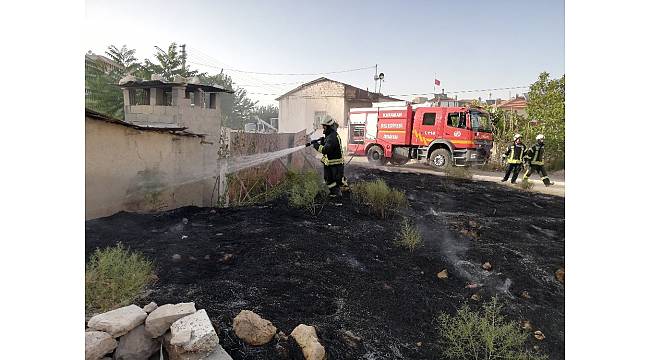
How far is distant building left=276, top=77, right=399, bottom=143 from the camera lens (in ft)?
11.3

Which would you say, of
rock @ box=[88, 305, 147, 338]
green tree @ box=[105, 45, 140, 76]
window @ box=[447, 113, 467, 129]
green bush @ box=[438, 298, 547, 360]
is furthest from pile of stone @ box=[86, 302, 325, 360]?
window @ box=[447, 113, 467, 129]

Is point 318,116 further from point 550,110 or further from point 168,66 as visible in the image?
point 550,110

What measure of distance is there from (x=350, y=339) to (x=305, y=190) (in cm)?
243

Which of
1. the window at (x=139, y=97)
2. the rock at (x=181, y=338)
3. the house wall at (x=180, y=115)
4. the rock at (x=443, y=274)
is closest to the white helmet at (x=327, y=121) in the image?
the house wall at (x=180, y=115)

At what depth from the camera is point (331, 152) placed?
445 cm

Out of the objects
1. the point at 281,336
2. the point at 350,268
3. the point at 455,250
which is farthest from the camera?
the point at 455,250

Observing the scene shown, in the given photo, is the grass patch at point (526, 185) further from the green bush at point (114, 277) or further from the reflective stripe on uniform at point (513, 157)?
the green bush at point (114, 277)

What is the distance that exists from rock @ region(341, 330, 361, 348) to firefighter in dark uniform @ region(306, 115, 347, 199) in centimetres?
270

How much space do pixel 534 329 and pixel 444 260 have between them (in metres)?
0.77

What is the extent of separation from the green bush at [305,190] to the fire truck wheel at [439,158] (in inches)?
128

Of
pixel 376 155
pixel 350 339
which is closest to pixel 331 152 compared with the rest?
pixel 350 339

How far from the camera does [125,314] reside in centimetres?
157

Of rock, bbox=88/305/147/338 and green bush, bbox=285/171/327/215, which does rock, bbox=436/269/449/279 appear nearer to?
green bush, bbox=285/171/327/215
